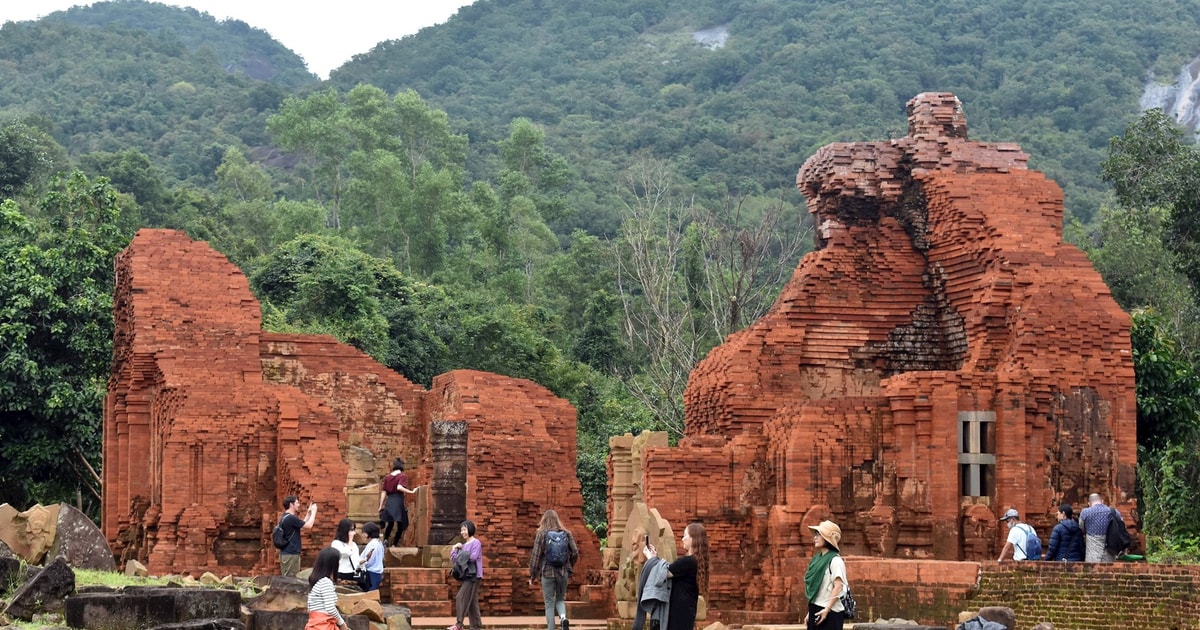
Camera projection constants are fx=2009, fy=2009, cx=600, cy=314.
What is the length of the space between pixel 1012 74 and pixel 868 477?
65226 mm

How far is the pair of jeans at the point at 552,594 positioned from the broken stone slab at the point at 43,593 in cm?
502

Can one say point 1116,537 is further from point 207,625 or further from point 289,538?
point 207,625

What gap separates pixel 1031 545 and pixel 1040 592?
2387mm

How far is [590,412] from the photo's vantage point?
43.4 meters

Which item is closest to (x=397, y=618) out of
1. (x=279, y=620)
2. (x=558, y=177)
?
(x=279, y=620)

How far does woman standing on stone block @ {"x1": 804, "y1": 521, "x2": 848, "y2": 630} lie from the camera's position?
14562 mm

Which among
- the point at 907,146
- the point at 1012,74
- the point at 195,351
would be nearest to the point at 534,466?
the point at 195,351

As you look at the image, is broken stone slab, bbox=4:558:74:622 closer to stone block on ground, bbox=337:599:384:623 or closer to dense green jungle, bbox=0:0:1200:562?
stone block on ground, bbox=337:599:384:623

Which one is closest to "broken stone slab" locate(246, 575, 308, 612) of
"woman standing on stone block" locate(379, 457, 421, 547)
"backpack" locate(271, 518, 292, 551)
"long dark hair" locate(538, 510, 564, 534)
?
"long dark hair" locate(538, 510, 564, 534)

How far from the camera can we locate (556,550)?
19.6 m

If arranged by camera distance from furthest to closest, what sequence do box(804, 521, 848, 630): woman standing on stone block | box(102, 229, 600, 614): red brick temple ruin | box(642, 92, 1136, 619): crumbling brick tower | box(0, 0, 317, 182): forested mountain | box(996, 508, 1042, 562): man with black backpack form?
1. box(0, 0, 317, 182): forested mountain
2. box(102, 229, 600, 614): red brick temple ruin
3. box(642, 92, 1136, 619): crumbling brick tower
4. box(996, 508, 1042, 562): man with black backpack
5. box(804, 521, 848, 630): woman standing on stone block

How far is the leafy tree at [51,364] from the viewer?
3206cm

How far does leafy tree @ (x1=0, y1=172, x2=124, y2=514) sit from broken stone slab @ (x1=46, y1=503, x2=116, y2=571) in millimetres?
11125

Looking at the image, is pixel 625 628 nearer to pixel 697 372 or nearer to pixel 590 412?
pixel 697 372
